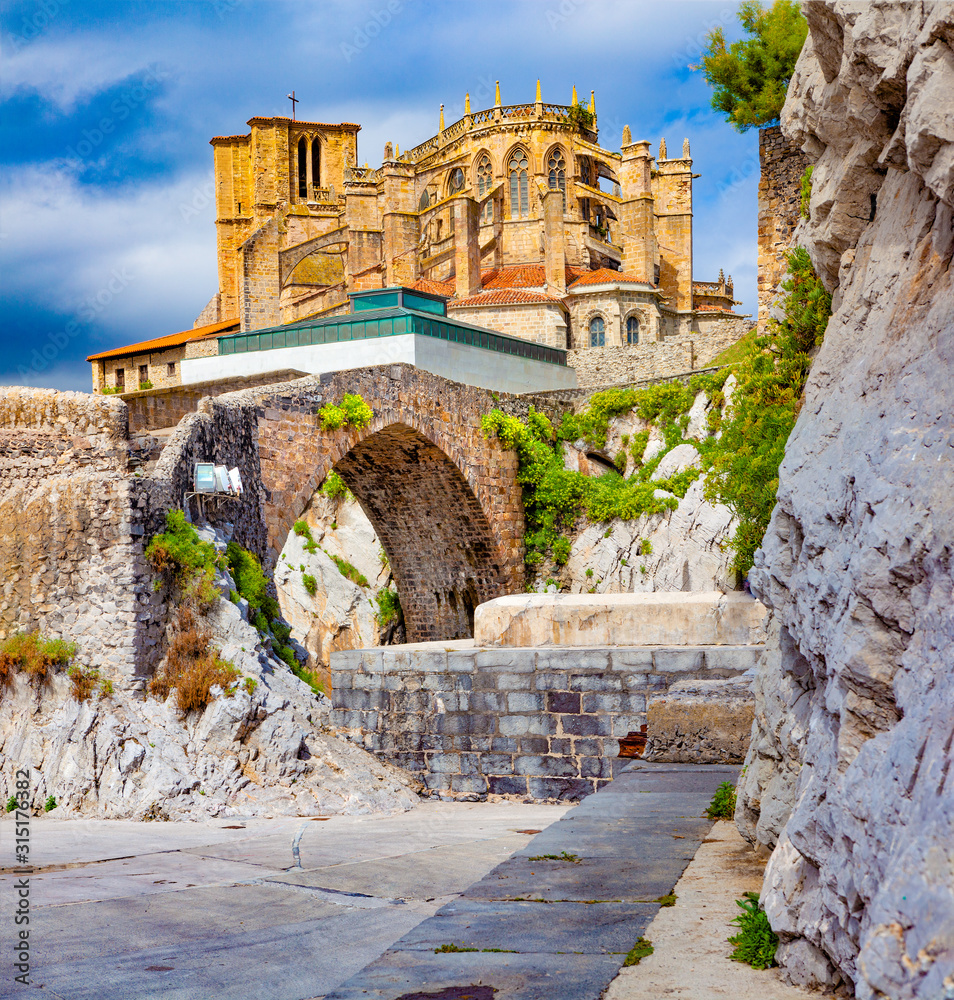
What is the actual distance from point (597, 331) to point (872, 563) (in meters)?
30.9

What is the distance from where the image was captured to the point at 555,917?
9.04 ft

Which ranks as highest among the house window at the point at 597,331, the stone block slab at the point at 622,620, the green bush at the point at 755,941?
the house window at the point at 597,331

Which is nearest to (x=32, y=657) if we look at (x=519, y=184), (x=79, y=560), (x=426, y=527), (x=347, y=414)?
(x=79, y=560)

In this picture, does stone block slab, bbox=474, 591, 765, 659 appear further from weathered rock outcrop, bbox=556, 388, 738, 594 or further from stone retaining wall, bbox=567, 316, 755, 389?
stone retaining wall, bbox=567, 316, 755, 389

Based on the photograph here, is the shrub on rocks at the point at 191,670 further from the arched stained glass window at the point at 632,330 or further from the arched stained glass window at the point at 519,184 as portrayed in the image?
the arched stained glass window at the point at 519,184

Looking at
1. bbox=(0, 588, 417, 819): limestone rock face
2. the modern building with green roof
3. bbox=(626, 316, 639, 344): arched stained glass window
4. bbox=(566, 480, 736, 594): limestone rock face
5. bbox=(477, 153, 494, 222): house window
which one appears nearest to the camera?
bbox=(0, 588, 417, 819): limestone rock face

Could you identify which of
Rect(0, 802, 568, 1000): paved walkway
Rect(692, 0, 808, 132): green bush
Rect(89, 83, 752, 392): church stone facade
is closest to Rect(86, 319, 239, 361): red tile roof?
Rect(89, 83, 752, 392): church stone facade

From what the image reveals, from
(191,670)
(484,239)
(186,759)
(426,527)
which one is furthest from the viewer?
(484,239)

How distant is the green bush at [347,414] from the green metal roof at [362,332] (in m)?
5.40

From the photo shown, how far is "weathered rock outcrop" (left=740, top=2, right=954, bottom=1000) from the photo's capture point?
5.47 ft

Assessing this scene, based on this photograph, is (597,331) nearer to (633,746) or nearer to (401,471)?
(401,471)

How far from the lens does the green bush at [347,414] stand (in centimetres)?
1586

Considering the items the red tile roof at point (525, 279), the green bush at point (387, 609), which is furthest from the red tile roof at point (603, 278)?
the green bush at point (387, 609)

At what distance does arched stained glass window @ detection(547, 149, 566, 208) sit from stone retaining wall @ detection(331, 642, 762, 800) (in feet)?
111
